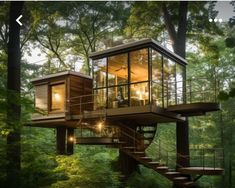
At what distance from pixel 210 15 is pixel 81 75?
7.33 m

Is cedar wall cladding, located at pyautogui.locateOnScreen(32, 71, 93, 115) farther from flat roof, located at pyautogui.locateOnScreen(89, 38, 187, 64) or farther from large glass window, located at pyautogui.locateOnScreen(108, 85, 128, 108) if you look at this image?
flat roof, located at pyautogui.locateOnScreen(89, 38, 187, 64)

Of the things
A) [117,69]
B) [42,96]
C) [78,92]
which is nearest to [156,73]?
[117,69]

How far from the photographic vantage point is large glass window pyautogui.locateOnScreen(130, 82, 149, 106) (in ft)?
42.6

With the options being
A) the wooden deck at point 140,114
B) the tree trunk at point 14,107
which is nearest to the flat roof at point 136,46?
the wooden deck at point 140,114

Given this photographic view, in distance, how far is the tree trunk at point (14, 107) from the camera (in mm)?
9359

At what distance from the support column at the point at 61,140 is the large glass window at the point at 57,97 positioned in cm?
166

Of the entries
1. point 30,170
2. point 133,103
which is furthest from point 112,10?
point 30,170

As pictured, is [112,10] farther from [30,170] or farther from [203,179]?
[30,170]

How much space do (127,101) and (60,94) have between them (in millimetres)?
4198

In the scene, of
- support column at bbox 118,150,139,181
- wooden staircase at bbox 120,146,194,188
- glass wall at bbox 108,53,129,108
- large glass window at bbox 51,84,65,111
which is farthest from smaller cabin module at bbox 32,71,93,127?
wooden staircase at bbox 120,146,194,188

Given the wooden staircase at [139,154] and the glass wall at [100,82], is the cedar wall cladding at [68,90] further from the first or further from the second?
the wooden staircase at [139,154]

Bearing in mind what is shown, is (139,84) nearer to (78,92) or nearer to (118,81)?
(118,81)

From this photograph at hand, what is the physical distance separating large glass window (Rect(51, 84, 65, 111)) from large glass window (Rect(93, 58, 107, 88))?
6.64 ft

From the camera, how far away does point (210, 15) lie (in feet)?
56.1
